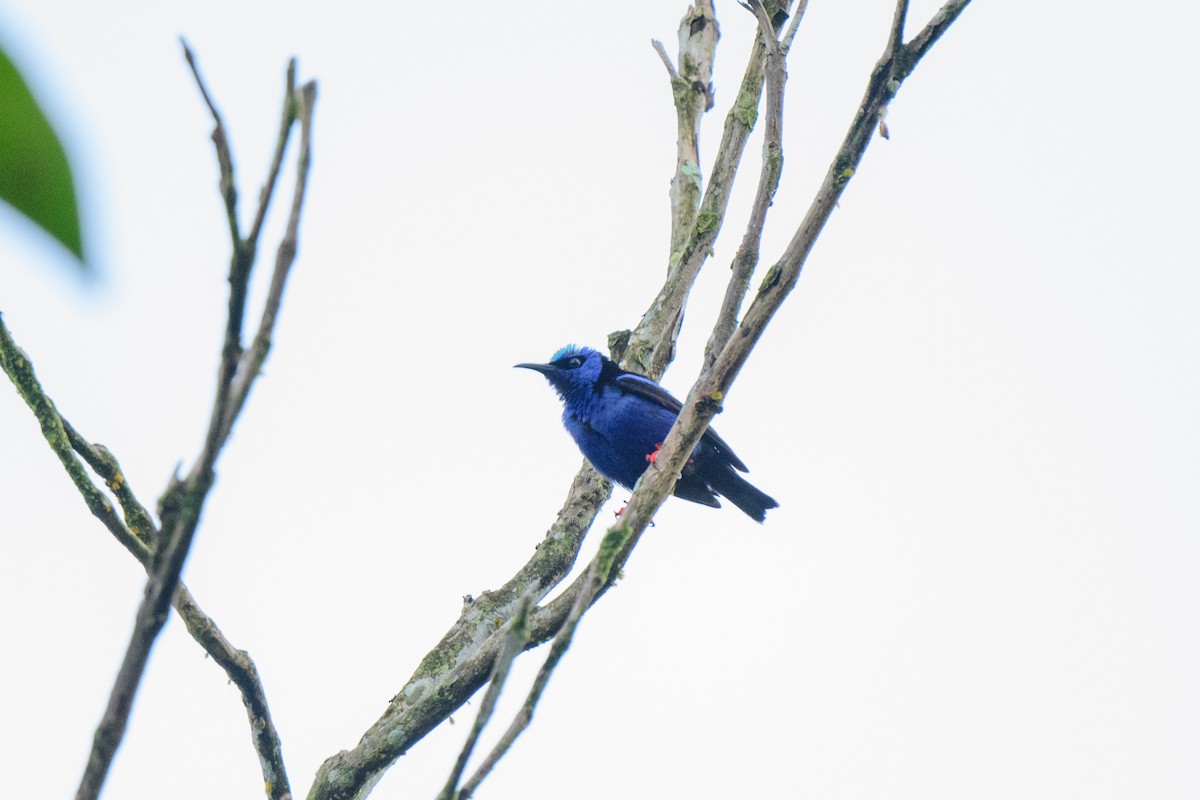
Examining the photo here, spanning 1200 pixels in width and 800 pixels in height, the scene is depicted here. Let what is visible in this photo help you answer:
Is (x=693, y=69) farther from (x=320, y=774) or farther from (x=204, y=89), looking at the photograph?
(x=204, y=89)

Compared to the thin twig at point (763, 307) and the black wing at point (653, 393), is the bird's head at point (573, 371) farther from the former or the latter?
the thin twig at point (763, 307)

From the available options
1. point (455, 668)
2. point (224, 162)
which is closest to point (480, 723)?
point (224, 162)

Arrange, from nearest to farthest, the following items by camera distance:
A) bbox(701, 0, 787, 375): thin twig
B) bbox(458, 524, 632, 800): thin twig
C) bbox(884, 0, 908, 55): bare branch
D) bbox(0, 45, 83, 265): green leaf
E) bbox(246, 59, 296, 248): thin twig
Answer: bbox(0, 45, 83, 265): green leaf, bbox(246, 59, 296, 248): thin twig, bbox(458, 524, 632, 800): thin twig, bbox(884, 0, 908, 55): bare branch, bbox(701, 0, 787, 375): thin twig

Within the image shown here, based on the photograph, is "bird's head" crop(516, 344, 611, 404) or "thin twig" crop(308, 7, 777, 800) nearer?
"thin twig" crop(308, 7, 777, 800)

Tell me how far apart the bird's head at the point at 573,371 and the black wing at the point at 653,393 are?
0.39 m

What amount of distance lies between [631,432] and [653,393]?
0.27m

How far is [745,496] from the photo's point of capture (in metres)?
7.29

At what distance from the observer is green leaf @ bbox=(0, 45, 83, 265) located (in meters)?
0.56

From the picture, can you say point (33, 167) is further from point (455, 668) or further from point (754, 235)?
point (455, 668)

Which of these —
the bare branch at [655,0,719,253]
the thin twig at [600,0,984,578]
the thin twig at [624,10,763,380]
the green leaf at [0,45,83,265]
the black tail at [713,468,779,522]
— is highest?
the bare branch at [655,0,719,253]

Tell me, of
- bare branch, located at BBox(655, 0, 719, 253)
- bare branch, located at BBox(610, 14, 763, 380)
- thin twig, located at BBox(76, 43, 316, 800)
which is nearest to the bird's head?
bare branch, located at BBox(610, 14, 763, 380)

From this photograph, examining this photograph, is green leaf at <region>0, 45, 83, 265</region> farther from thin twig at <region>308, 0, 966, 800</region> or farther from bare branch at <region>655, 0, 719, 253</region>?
bare branch at <region>655, 0, 719, 253</region>

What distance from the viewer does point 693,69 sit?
23.1 feet

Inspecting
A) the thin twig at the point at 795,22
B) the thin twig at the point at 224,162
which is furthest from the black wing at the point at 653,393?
the thin twig at the point at 224,162
